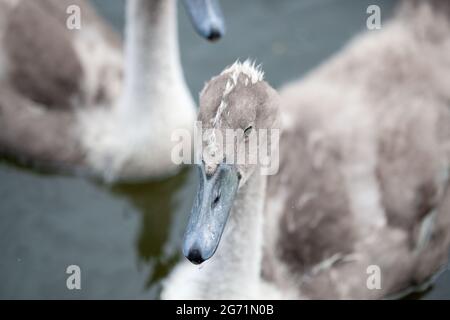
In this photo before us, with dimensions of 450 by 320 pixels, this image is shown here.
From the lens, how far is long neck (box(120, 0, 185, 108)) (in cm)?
451

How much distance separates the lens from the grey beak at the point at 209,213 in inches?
122

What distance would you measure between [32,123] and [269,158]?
1.92 metres

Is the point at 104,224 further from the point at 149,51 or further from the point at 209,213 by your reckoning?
the point at 209,213

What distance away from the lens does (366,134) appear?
4.34 m

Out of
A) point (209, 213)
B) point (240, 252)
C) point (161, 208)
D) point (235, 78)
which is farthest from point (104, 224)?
point (235, 78)

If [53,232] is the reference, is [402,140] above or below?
above

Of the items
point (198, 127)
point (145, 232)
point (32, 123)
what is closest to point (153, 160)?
point (145, 232)

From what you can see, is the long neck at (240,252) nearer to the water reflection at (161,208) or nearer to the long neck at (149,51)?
the water reflection at (161,208)

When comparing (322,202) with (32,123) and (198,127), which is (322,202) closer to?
(198,127)

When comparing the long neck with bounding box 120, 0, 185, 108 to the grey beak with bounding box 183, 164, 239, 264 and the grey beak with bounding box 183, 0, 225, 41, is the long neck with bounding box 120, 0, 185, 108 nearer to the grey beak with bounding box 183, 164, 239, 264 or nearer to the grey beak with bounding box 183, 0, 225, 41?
the grey beak with bounding box 183, 0, 225, 41

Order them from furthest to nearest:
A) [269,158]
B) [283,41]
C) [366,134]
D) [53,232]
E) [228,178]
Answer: [283,41]
[53,232]
[366,134]
[269,158]
[228,178]

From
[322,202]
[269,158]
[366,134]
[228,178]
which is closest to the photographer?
[228,178]

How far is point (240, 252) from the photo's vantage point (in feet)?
11.8

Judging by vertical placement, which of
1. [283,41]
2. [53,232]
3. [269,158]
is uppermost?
[283,41]
